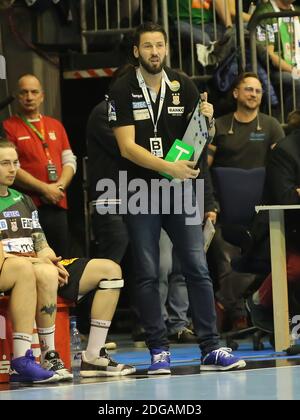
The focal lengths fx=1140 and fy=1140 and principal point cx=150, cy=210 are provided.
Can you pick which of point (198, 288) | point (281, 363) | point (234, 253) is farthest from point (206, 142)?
point (234, 253)

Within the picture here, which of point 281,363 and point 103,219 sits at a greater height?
point 103,219

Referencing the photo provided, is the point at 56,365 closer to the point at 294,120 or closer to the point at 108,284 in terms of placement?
the point at 108,284

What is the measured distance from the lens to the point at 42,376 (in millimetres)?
6613

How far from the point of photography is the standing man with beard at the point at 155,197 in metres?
7.04

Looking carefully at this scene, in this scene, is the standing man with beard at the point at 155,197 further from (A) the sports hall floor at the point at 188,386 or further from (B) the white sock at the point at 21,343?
(B) the white sock at the point at 21,343

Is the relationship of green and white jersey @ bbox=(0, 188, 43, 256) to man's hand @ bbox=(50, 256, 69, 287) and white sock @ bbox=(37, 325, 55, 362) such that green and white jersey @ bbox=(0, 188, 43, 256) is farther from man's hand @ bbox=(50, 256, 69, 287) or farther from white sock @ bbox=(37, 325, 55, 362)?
white sock @ bbox=(37, 325, 55, 362)

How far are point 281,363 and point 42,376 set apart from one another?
166cm

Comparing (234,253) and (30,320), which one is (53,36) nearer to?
(234,253)

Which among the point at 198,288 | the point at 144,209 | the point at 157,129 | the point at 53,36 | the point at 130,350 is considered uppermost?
the point at 53,36

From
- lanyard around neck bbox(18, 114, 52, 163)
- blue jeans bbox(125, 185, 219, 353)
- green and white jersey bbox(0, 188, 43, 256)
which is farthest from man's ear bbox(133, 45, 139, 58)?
lanyard around neck bbox(18, 114, 52, 163)

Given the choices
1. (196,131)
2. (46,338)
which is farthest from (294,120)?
(46,338)

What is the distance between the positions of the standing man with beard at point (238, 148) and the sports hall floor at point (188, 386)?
1.98 metres

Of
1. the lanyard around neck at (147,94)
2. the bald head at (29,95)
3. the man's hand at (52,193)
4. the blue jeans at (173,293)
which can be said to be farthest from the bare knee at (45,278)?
the bald head at (29,95)
